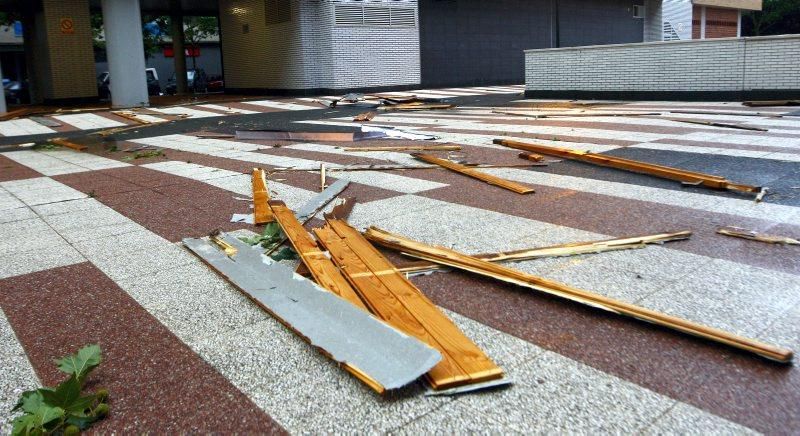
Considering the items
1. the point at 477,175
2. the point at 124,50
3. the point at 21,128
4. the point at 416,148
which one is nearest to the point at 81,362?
the point at 477,175

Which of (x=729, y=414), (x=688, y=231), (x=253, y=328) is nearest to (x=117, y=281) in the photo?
(x=253, y=328)

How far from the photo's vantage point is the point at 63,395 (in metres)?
2.34

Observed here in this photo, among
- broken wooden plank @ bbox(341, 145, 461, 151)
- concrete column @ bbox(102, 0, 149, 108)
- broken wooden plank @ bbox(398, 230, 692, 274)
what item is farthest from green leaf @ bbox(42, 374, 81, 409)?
concrete column @ bbox(102, 0, 149, 108)

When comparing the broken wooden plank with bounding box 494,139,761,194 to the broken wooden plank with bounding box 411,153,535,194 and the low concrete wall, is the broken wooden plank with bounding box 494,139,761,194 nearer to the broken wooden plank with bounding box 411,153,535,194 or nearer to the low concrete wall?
the broken wooden plank with bounding box 411,153,535,194

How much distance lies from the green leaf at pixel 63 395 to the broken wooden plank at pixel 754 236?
399 centimetres

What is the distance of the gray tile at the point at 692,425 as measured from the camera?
216cm

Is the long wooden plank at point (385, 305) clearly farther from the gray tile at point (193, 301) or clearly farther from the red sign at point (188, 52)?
the red sign at point (188, 52)

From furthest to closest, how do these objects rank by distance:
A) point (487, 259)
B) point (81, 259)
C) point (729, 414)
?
point (81, 259)
point (487, 259)
point (729, 414)

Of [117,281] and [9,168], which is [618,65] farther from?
[117,281]

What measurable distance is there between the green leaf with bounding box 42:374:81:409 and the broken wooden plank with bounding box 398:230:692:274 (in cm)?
186

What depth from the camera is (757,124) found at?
407 inches

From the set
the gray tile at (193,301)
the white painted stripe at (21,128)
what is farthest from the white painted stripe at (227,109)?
the gray tile at (193,301)

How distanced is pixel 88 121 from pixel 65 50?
8788 millimetres

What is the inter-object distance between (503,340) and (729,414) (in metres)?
0.94
